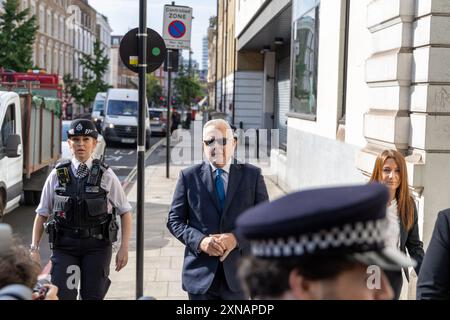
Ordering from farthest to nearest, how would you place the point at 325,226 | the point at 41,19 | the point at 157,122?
the point at 41,19 < the point at 157,122 < the point at 325,226

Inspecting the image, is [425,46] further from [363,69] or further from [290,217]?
[290,217]

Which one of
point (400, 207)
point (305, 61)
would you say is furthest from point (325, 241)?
point (305, 61)

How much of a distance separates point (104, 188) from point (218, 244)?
1134mm

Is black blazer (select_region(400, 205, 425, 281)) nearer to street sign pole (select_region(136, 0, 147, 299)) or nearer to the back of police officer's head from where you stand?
street sign pole (select_region(136, 0, 147, 299))

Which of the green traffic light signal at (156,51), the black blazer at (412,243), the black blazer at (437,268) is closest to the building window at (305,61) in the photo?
the green traffic light signal at (156,51)

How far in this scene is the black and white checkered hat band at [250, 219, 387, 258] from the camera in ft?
4.83

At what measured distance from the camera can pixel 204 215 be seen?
13.4 ft

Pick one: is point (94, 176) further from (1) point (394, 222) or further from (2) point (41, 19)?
(2) point (41, 19)

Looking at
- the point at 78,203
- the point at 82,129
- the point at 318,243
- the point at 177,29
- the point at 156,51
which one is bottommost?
the point at 78,203

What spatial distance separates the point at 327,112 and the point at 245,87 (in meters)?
24.2

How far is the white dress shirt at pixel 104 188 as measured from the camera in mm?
4621

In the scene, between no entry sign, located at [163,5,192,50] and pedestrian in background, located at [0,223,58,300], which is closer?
pedestrian in background, located at [0,223,58,300]

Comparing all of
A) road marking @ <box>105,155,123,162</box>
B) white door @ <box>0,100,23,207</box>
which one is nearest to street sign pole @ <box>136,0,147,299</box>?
white door @ <box>0,100,23,207</box>

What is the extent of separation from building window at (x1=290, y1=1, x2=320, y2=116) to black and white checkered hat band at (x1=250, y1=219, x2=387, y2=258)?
33.2 feet
